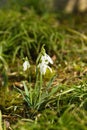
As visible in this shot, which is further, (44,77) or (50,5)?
(50,5)

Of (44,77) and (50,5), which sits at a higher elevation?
(50,5)

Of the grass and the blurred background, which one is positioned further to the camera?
the blurred background

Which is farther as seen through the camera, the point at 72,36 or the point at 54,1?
the point at 54,1

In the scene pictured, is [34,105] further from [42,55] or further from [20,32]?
[20,32]

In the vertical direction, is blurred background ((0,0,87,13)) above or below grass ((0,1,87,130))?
above

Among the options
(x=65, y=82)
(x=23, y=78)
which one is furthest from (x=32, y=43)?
(x=65, y=82)

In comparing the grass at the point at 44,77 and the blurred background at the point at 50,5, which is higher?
the blurred background at the point at 50,5

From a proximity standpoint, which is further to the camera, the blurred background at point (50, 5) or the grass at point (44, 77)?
the blurred background at point (50, 5)

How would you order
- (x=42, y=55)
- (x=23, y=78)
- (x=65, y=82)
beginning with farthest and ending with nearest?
(x=23, y=78) < (x=65, y=82) < (x=42, y=55)
